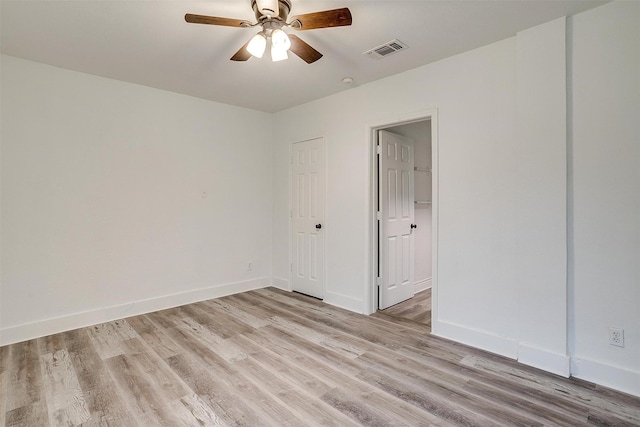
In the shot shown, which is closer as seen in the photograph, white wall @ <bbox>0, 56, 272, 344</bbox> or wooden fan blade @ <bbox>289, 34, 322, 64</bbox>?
wooden fan blade @ <bbox>289, 34, 322, 64</bbox>

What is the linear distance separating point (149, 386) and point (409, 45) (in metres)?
3.30

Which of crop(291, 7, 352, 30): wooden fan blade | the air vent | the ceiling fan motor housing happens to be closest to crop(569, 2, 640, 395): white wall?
the air vent

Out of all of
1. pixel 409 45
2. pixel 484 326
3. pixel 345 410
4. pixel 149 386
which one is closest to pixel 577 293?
pixel 484 326

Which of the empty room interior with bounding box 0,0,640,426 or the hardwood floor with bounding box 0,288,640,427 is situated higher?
the empty room interior with bounding box 0,0,640,426

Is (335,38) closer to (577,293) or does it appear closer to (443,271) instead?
(443,271)

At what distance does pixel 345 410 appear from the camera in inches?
74.9

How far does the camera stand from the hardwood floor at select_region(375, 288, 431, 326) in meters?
3.46

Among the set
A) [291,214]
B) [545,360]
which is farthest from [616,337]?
[291,214]

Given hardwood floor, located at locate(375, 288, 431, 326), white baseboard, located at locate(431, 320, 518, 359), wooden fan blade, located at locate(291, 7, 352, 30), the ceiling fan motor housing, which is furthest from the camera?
hardwood floor, located at locate(375, 288, 431, 326)

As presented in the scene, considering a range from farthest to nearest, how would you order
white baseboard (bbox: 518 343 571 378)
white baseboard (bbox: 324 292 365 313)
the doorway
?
white baseboard (bbox: 324 292 365 313)
the doorway
white baseboard (bbox: 518 343 571 378)

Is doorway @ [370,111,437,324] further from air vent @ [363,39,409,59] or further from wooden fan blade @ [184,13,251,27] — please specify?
wooden fan blade @ [184,13,251,27]

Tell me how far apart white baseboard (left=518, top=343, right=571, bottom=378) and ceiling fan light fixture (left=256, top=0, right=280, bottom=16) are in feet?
9.76

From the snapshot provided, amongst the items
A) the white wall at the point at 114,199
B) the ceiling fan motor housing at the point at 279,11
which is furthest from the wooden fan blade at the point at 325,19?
the white wall at the point at 114,199

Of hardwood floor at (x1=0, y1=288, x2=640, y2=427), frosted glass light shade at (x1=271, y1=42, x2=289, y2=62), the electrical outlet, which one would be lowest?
hardwood floor at (x1=0, y1=288, x2=640, y2=427)
